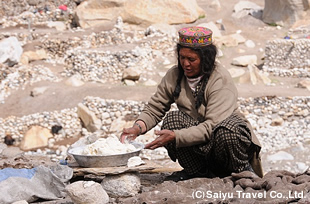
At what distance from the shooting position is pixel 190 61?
3549 millimetres

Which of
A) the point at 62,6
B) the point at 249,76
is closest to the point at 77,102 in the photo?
the point at 249,76

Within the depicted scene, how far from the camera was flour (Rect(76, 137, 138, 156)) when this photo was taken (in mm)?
3559

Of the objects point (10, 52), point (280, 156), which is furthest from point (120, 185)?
point (10, 52)

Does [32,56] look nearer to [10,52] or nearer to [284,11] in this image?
[10,52]

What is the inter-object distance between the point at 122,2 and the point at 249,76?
5591 mm

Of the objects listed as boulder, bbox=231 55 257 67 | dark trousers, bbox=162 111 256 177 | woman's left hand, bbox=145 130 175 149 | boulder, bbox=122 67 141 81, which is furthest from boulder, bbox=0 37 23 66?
woman's left hand, bbox=145 130 175 149

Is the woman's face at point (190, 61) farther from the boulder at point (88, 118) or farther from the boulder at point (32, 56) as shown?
the boulder at point (32, 56)

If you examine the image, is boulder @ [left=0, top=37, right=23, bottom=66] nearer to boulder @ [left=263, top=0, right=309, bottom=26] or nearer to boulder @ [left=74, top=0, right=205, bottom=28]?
boulder @ [left=74, top=0, right=205, bottom=28]

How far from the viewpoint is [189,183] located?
346 cm

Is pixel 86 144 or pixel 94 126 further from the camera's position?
pixel 94 126

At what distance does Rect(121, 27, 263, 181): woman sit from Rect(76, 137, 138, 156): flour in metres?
0.10

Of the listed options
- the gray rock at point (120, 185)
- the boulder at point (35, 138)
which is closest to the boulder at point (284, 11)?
the boulder at point (35, 138)

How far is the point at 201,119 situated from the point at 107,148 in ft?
2.30

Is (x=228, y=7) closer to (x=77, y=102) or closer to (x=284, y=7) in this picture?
(x=284, y=7)
